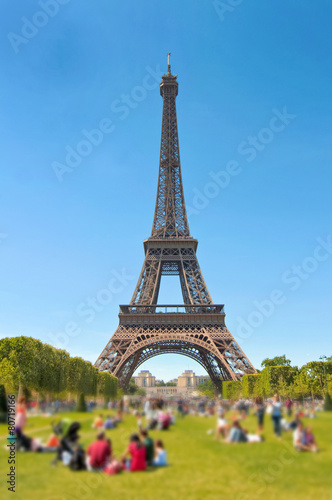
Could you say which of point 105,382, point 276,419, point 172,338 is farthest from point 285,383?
point 276,419

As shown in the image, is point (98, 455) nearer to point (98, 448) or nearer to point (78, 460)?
point (98, 448)

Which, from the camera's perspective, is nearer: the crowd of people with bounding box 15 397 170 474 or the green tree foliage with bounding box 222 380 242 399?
the crowd of people with bounding box 15 397 170 474

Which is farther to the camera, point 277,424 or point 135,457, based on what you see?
point 277,424

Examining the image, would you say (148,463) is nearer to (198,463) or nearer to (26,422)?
(198,463)

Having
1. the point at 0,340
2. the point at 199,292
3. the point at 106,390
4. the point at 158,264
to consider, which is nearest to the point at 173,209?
the point at 158,264

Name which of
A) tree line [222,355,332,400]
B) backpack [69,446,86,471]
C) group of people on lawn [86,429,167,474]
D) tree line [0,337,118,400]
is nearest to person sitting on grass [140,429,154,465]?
group of people on lawn [86,429,167,474]

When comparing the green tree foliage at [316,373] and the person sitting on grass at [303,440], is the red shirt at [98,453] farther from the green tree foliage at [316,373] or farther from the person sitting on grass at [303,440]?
the green tree foliage at [316,373]

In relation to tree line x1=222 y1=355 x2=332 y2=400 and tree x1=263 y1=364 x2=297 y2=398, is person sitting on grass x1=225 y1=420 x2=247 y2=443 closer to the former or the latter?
tree line x1=222 y1=355 x2=332 y2=400
